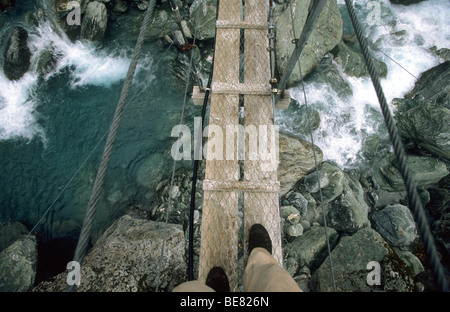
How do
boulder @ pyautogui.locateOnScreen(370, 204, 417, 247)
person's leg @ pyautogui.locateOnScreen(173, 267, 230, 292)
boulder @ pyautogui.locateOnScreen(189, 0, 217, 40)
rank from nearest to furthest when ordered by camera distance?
1. person's leg @ pyautogui.locateOnScreen(173, 267, 230, 292)
2. boulder @ pyautogui.locateOnScreen(370, 204, 417, 247)
3. boulder @ pyautogui.locateOnScreen(189, 0, 217, 40)

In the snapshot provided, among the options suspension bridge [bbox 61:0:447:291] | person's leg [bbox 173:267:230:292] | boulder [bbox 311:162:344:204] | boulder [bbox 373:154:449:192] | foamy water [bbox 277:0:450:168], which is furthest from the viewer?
foamy water [bbox 277:0:450:168]

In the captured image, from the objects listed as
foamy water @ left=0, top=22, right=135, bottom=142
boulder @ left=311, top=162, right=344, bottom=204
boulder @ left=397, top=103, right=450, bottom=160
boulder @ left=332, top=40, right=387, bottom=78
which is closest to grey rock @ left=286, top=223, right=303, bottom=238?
boulder @ left=311, top=162, right=344, bottom=204

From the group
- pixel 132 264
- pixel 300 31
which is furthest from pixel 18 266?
pixel 300 31

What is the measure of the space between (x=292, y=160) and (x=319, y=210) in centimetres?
130

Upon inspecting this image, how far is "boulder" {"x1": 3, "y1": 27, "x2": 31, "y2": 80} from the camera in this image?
588 cm

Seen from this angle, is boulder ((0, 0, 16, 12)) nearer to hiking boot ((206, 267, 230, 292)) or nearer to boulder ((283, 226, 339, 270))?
hiking boot ((206, 267, 230, 292))

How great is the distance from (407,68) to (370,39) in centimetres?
166

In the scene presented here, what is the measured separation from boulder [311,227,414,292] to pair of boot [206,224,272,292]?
1.59 meters

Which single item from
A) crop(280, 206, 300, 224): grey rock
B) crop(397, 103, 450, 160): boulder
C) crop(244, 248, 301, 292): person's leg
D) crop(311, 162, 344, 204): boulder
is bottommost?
crop(244, 248, 301, 292): person's leg

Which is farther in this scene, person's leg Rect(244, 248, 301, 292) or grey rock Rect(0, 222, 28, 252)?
grey rock Rect(0, 222, 28, 252)

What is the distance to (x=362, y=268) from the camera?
3.29 metres

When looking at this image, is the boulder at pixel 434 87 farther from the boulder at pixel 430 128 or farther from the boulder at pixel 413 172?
the boulder at pixel 413 172

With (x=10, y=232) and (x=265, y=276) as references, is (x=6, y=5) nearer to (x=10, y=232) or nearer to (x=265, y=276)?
(x=10, y=232)

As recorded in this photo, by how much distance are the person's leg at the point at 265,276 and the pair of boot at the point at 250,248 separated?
14 cm
